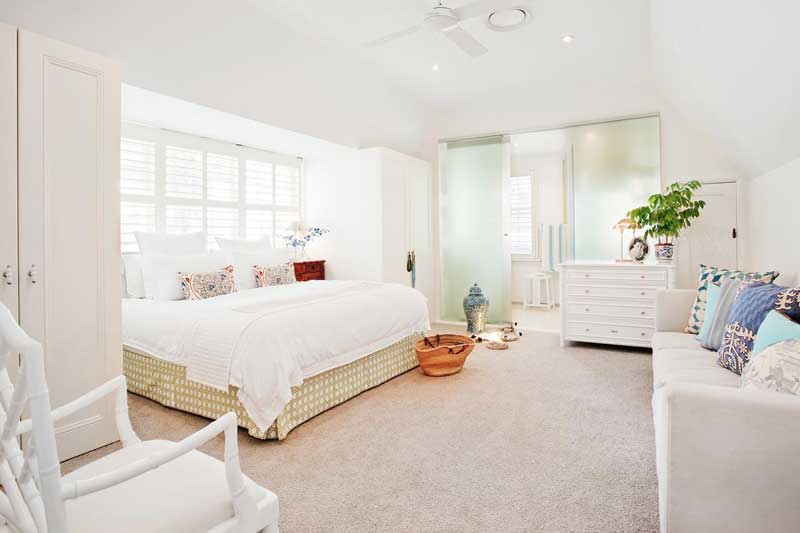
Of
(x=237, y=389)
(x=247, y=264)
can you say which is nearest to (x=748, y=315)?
(x=237, y=389)

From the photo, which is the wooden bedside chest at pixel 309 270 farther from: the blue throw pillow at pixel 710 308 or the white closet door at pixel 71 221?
the blue throw pillow at pixel 710 308

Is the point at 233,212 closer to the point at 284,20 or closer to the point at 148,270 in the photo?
the point at 148,270

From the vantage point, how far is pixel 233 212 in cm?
478

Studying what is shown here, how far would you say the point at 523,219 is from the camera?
7.54 meters

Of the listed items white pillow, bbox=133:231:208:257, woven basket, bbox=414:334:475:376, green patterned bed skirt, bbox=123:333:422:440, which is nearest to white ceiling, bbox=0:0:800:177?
white pillow, bbox=133:231:208:257

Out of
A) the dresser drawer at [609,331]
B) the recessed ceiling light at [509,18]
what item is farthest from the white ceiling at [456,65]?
the dresser drawer at [609,331]

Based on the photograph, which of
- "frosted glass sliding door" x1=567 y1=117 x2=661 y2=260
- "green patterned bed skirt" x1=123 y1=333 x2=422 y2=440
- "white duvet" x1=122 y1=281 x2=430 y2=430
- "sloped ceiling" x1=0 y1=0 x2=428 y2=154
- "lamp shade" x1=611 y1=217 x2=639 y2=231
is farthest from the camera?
"frosted glass sliding door" x1=567 y1=117 x2=661 y2=260

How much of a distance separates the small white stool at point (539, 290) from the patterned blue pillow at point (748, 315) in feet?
15.8

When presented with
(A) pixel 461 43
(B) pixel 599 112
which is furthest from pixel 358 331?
(B) pixel 599 112

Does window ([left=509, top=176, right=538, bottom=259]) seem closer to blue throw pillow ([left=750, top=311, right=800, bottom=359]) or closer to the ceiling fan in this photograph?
the ceiling fan

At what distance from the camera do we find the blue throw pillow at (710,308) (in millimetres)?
2637

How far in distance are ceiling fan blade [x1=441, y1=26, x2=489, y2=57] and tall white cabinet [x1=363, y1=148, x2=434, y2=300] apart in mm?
1647

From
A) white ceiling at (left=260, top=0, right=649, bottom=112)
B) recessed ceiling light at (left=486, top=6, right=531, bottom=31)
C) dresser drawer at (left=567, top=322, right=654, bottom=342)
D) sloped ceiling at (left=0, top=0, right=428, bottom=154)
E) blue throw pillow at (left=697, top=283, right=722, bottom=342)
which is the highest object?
white ceiling at (left=260, top=0, right=649, bottom=112)

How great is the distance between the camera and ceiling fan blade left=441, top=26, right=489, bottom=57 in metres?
3.27
